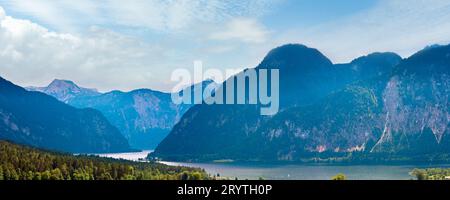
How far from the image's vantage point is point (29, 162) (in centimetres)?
7712
